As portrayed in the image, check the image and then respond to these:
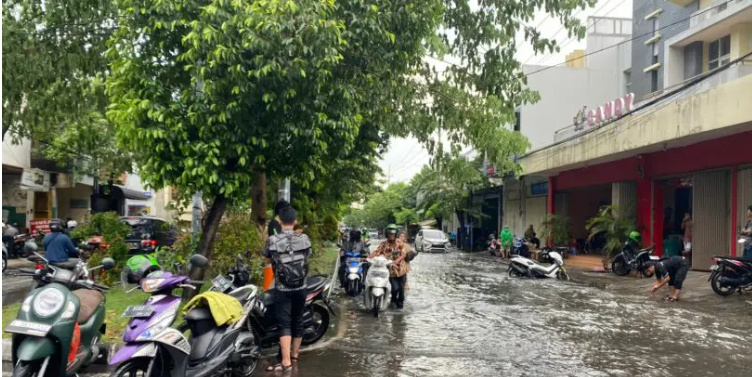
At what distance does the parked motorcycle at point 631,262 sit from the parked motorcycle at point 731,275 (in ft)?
11.4

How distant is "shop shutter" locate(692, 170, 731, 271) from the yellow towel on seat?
46.0 ft

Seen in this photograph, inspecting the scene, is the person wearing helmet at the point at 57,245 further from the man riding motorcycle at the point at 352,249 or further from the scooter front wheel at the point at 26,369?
the man riding motorcycle at the point at 352,249

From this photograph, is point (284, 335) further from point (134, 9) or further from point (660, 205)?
point (660, 205)

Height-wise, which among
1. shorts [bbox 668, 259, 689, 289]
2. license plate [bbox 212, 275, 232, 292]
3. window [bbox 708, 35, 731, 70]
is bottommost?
shorts [bbox 668, 259, 689, 289]

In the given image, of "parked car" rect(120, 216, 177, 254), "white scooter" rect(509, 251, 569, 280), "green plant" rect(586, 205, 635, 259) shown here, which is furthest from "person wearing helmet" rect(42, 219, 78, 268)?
"green plant" rect(586, 205, 635, 259)

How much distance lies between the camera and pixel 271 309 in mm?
6207

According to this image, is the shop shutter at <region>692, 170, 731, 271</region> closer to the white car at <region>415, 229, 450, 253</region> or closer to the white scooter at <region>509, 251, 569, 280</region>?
the white scooter at <region>509, 251, 569, 280</region>

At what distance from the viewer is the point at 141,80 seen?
7066 millimetres

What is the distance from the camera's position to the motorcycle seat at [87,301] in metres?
5.01

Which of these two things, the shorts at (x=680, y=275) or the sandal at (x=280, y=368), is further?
the shorts at (x=680, y=275)

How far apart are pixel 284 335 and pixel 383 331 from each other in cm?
245

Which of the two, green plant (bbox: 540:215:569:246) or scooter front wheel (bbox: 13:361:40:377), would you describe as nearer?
scooter front wheel (bbox: 13:361:40:377)

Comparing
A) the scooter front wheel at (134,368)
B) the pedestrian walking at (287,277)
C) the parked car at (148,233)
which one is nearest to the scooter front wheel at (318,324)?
the pedestrian walking at (287,277)

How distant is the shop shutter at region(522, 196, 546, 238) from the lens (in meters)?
28.1
